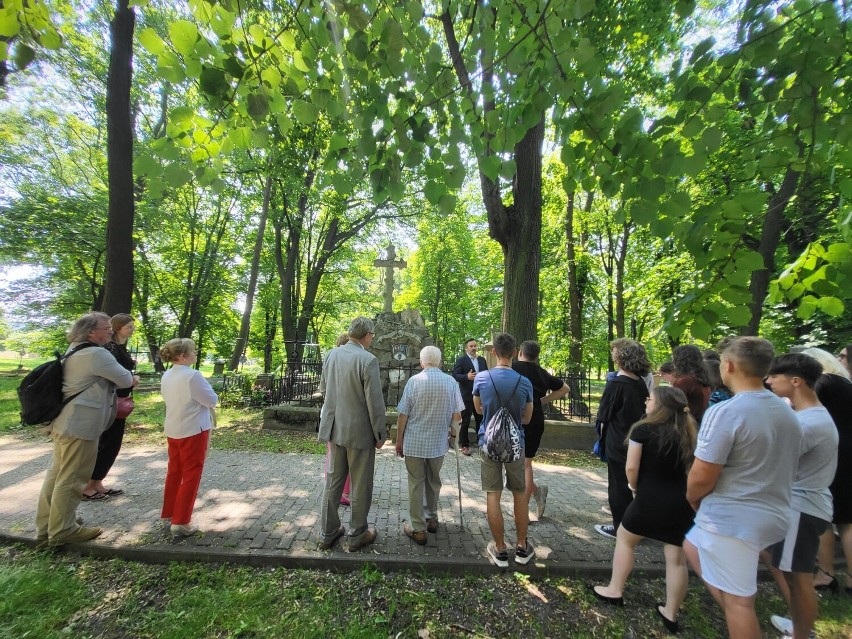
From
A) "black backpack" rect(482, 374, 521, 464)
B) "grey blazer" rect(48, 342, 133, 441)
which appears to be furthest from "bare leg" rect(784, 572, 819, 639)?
"grey blazer" rect(48, 342, 133, 441)

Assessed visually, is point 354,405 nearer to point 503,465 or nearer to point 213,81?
point 503,465

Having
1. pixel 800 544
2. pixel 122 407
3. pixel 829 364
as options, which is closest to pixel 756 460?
pixel 800 544

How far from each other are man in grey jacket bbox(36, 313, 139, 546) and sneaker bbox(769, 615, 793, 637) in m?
5.45

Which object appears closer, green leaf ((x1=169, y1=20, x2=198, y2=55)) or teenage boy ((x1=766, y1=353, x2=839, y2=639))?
green leaf ((x1=169, y1=20, x2=198, y2=55))

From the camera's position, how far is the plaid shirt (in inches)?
142

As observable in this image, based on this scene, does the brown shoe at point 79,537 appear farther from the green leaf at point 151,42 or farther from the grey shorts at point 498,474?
the green leaf at point 151,42

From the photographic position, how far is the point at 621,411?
3.42 m

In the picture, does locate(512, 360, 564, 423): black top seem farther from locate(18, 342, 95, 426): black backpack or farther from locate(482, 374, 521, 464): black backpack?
locate(18, 342, 95, 426): black backpack

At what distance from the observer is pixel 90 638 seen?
2.42 m

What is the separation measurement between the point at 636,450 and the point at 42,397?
4722mm

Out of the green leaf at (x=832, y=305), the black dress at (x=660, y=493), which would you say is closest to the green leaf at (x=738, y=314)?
the green leaf at (x=832, y=305)

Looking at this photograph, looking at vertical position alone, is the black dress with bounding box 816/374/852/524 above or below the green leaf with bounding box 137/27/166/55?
below

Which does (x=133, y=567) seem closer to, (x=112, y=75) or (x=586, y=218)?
(x=112, y=75)

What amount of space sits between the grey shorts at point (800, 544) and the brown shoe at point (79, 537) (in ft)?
17.5
